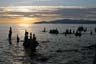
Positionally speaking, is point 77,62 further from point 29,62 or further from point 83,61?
point 29,62

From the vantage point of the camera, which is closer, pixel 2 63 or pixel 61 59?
pixel 2 63

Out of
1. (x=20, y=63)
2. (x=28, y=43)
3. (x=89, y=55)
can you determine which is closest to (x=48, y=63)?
(x=20, y=63)

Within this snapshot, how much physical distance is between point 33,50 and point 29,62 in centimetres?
1703

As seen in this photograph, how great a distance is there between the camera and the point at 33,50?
69062 millimetres

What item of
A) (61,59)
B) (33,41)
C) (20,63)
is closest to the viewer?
(20,63)

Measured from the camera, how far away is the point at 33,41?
67.7 meters

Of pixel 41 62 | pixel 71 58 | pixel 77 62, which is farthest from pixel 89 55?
pixel 41 62

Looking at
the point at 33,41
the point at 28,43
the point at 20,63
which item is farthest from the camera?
the point at 28,43

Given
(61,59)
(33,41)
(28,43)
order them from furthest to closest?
(28,43) < (33,41) < (61,59)

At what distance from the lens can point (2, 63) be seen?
171ft

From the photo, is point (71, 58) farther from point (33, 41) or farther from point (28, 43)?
point (28, 43)

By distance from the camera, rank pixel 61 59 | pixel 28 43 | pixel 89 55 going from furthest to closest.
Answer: pixel 28 43 → pixel 89 55 → pixel 61 59

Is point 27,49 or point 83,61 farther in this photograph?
point 27,49

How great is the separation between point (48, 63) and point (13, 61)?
663cm
